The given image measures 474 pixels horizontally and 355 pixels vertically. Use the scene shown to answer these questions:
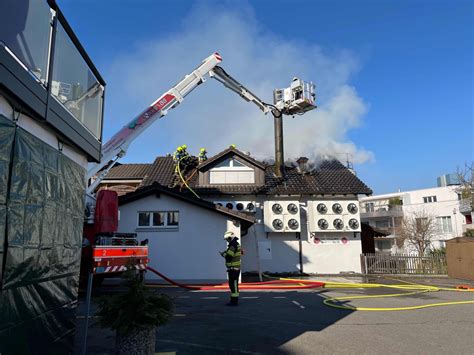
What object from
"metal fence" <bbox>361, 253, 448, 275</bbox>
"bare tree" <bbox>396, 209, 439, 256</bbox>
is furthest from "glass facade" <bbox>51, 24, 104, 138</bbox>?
"bare tree" <bbox>396, 209, 439, 256</bbox>

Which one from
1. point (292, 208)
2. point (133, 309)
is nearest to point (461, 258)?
point (292, 208)

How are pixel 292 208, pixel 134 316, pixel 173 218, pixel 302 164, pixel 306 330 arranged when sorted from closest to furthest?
pixel 134 316 → pixel 306 330 → pixel 173 218 → pixel 292 208 → pixel 302 164

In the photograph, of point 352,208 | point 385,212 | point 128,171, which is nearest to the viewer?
point 352,208

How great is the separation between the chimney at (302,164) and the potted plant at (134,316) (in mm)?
18469

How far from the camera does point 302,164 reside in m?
22.7

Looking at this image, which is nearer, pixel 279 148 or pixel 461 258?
pixel 461 258

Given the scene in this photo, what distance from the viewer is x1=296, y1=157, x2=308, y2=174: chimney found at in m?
22.3

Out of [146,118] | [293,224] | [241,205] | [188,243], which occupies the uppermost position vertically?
[146,118]

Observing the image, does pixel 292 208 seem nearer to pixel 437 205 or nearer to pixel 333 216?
pixel 333 216

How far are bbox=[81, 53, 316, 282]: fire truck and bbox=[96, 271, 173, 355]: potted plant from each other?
0.57m

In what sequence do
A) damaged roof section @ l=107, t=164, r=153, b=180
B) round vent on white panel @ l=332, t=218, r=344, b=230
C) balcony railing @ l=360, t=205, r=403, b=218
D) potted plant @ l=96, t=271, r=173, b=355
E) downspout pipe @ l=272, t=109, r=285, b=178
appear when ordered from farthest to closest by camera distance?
balcony railing @ l=360, t=205, r=403, b=218 < damaged roof section @ l=107, t=164, r=153, b=180 < downspout pipe @ l=272, t=109, r=285, b=178 < round vent on white panel @ l=332, t=218, r=344, b=230 < potted plant @ l=96, t=271, r=173, b=355

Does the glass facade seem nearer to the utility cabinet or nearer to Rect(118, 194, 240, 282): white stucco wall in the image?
Rect(118, 194, 240, 282): white stucco wall

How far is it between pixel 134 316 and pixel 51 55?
10.0 ft

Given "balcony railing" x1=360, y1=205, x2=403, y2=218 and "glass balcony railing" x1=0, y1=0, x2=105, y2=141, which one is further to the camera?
"balcony railing" x1=360, y1=205, x2=403, y2=218
